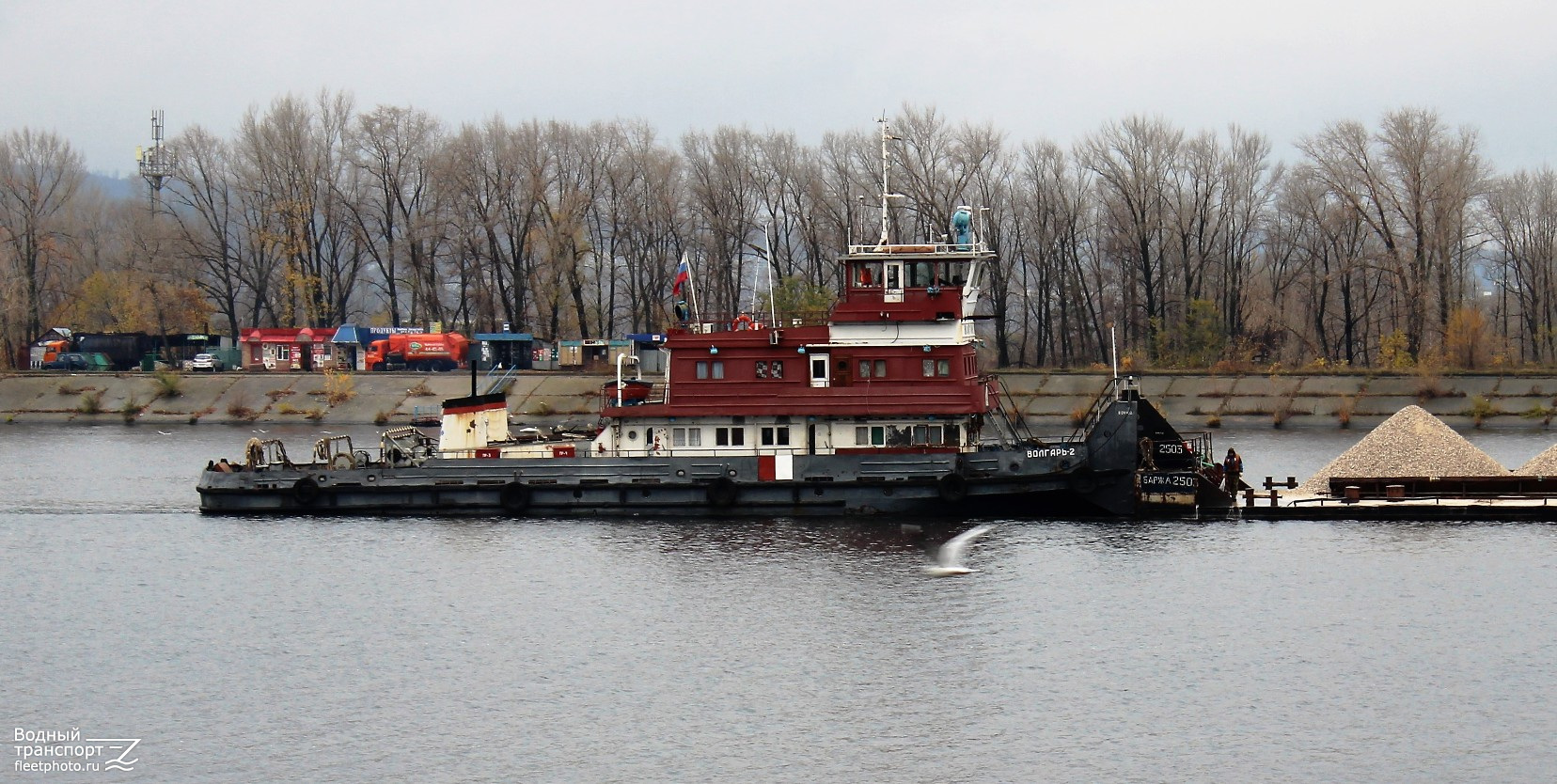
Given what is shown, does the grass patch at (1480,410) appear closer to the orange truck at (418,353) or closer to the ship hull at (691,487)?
the ship hull at (691,487)

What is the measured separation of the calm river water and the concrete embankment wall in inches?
1574

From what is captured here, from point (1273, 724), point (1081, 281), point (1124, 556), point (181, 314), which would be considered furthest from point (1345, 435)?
point (181, 314)

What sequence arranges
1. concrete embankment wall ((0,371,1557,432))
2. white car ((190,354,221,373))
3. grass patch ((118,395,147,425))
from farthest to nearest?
white car ((190,354,221,373)), grass patch ((118,395,147,425)), concrete embankment wall ((0,371,1557,432))

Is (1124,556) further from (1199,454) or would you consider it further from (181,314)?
(181,314)

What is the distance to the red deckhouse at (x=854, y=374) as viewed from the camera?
4419cm

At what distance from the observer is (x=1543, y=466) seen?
45094mm

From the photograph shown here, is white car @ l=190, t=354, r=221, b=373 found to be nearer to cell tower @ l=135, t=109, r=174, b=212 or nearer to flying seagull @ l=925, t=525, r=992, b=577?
cell tower @ l=135, t=109, r=174, b=212

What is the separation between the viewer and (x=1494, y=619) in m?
32.3

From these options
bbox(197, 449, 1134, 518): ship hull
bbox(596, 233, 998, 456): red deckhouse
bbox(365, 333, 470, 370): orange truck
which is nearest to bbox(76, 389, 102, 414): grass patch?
bbox(365, 333, 470, 370): orange truck

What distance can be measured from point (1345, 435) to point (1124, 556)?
129 ft

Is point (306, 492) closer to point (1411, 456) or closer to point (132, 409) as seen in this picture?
point (1411, 456)

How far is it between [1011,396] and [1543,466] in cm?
3431

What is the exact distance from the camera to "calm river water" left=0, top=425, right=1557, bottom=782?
25641 millimetres

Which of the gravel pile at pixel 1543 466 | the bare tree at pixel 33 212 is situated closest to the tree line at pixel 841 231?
the bare tree at pixel 33 212
